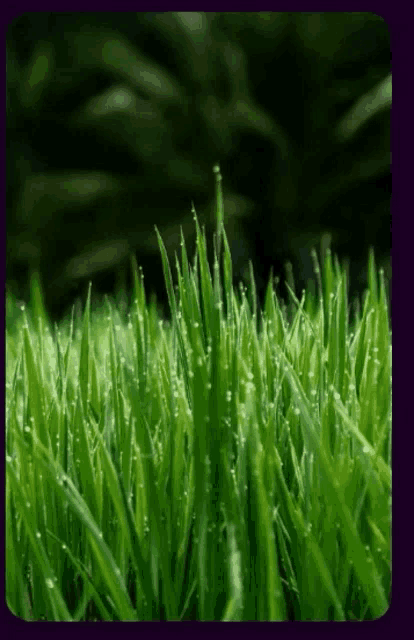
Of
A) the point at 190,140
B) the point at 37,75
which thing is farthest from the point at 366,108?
the point at 37,75

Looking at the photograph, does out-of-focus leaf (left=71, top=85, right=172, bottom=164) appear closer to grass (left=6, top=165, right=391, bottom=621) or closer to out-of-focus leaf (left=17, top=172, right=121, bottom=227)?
out-of-focus leaf (left=17, top=172, right=121, bottom=227)

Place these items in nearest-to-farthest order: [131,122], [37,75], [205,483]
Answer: [205,483], [37,75], [131,122]

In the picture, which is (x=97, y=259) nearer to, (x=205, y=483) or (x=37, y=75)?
(x=37, y=75)

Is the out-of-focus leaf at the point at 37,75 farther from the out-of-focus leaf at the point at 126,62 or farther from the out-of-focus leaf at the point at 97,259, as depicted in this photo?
the out-of-focus leaf at the point at 97,259

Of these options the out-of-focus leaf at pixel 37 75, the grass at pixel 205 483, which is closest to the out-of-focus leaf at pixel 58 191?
the out-of-focus leaf at pixel 37 75

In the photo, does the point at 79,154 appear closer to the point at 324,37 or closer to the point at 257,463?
the point at 324,37

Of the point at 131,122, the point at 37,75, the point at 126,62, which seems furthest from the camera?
the point at 131,122
